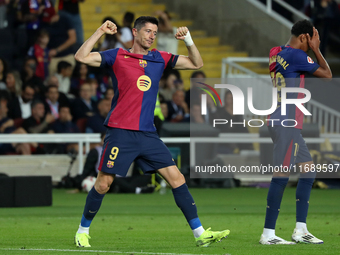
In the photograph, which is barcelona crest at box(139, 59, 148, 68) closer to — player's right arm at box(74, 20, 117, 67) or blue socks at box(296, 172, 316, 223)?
player's right arm at box(74, 20, 117, 67)

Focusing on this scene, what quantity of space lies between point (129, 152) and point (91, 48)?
1.11m

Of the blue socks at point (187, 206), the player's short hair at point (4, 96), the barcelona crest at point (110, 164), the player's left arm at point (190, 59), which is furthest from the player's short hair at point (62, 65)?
the blue socks at point (187, 206)

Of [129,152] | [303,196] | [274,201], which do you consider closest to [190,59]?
[129,152]

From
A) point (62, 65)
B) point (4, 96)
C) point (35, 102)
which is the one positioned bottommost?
point (35, 102)

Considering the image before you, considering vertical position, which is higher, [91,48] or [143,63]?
[91,48]

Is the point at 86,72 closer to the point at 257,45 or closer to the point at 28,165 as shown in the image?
the point at 28,165

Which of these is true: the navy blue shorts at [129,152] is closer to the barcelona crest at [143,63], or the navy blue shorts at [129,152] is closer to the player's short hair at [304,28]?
the barcelona crest at [143,63]

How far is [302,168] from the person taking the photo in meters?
7.23

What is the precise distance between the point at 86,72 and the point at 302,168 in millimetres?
10916

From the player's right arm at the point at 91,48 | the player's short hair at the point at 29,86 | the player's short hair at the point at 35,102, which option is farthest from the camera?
the player's short hair at the point at 29,86

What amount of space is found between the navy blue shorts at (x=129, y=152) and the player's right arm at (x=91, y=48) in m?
0.73

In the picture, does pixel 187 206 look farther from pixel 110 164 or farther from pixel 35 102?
pixel 35 102

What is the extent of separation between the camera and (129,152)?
6828mm

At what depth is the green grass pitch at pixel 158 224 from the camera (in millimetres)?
6809
